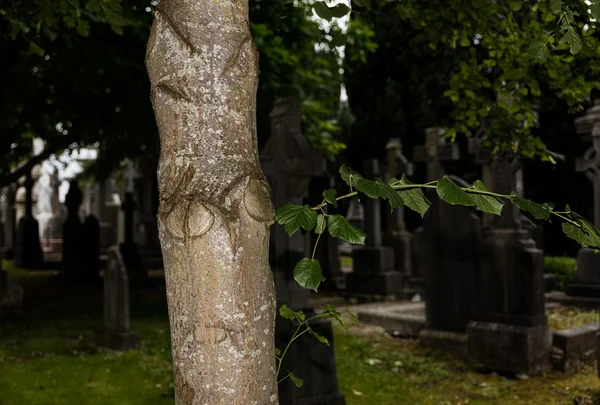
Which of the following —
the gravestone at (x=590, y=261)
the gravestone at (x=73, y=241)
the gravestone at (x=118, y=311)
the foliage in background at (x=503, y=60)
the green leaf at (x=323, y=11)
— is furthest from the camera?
the gravestone at (x=73, y=241)

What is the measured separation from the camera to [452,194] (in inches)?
82.0

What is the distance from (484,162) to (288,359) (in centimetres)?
485

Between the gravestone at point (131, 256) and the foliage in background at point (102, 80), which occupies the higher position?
the foliage in background at point (102, 80)

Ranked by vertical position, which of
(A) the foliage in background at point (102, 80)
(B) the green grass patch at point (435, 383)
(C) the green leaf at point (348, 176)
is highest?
(A) the foliage in background at point (102, 80)

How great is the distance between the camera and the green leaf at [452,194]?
207 centimetres

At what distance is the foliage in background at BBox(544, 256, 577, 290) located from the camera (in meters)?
14.8

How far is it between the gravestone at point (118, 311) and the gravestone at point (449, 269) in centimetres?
395

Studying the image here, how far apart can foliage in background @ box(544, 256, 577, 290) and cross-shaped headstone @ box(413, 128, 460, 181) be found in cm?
437

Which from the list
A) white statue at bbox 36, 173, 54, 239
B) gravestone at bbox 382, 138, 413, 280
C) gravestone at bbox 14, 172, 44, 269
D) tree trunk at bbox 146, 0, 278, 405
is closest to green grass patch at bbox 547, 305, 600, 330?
gravestone at bbox 382, 138, 413, 280

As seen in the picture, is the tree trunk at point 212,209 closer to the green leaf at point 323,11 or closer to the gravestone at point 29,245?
the green leaf at point 323,11

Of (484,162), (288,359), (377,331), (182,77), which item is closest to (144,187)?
(377,331)

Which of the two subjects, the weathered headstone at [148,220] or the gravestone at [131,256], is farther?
the weathered headstone at [148,220]

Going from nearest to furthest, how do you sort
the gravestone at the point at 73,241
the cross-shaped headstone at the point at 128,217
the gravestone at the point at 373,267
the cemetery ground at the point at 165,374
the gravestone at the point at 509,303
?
the cemetery ground at the point at 165,374 < the gravestone at the point at 509,303 < the gravestone at the point at 373,267 < the gravestone at the point at 73,241 < the cross-shaped headstone at the point at 128,217

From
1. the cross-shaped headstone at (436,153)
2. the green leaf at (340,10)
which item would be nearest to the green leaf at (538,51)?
the green leaf at (340,10)
